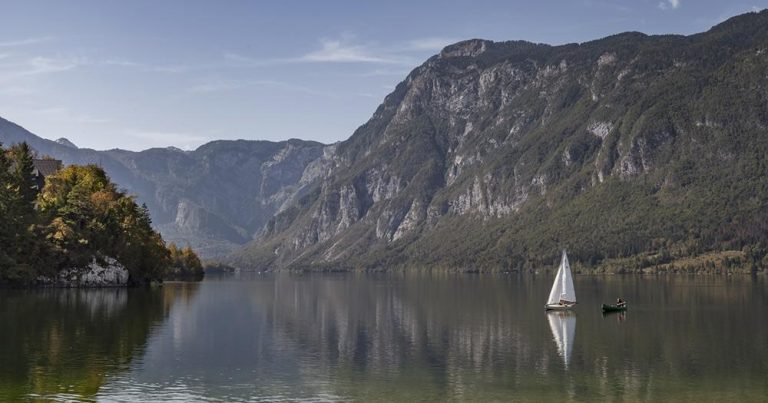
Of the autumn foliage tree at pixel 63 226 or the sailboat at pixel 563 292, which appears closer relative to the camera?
the sailboat at pixel 563 292

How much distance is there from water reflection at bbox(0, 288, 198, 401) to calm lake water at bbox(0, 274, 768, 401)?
0.14m

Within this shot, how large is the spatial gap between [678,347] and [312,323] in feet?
148

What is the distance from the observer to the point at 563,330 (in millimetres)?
93125

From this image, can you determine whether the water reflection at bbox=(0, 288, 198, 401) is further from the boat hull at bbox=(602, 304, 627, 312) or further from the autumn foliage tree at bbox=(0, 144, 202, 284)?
the boat hull at bbox=(602, 304, 627, 312)

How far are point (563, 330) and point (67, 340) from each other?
172 feet

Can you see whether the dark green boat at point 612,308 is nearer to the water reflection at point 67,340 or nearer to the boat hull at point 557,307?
the boat hull at point 557,307

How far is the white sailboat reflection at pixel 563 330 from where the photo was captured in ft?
241

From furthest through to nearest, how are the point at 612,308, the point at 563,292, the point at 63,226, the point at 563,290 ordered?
the point at 63,226 → the point at 563,290 → the point at 563,292 → the point at 612,308

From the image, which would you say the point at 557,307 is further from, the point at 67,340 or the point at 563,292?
the point at 67,340

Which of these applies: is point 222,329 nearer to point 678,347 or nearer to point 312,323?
point 312,323

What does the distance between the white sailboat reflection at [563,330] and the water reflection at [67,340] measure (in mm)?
35665

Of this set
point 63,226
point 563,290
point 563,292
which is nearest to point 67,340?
point 563,292

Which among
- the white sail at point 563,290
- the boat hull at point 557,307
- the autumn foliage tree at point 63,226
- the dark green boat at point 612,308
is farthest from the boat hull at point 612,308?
the autumn foliage tree at point 63,226

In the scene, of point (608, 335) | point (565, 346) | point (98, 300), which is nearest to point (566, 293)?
point (608, 335)
